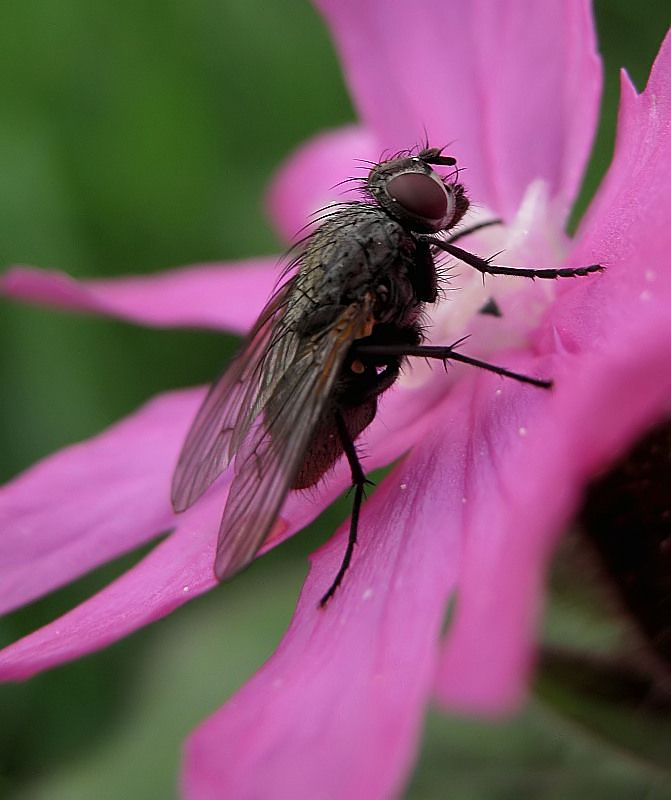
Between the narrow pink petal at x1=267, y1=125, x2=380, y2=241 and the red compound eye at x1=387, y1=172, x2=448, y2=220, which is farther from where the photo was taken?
the narrow pink petal at x1=267, y1=125, x2=380, y2=241

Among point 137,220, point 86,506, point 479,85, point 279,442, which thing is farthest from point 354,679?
point 137,220

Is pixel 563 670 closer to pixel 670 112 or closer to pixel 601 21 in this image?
pixel 670 112

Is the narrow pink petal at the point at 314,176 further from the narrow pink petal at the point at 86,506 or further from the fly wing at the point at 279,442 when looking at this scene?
the fly wing at the point at 279,442

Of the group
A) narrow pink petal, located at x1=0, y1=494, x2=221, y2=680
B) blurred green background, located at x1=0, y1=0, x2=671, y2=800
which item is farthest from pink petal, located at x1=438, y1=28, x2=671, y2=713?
blurred green background, located at x1=0, y1=0, x2=671, y2=800

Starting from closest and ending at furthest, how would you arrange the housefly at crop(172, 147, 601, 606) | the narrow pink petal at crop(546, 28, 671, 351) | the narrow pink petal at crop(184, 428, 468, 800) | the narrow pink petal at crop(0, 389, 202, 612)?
the narrow pink petal at crop(184, 428, 468, 800) → the narrow pink petal at crop(546, 28, 671, 351) → the housefly at crop(172, 147, 601, 606) → the narrow pink petal at crop(0, 389, 202, 612)

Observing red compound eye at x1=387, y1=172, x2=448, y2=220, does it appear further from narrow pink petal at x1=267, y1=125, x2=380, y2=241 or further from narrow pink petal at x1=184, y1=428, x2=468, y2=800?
narrow pink petal at x1=267, y1=125, x2=380, y2=241

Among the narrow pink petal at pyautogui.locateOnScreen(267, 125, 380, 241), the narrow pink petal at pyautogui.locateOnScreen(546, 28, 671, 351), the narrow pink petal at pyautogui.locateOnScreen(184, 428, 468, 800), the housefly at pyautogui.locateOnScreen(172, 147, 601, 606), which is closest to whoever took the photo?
the narrow pink petal at pyautogui.locateOnScreen(184, 428, 468, 800)

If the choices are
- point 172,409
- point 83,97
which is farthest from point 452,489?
point 83,97

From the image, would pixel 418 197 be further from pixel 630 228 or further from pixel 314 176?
pixel 314 176
